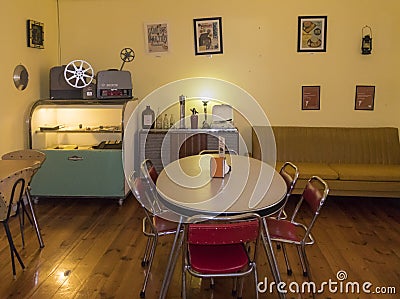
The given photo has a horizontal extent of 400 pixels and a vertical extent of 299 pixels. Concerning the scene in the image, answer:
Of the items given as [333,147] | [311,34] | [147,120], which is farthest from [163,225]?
[311,34]

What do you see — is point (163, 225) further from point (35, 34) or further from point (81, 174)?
point (35, 34)

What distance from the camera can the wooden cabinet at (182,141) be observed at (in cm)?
484

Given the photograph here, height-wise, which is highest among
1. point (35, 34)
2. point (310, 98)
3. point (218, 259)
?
point (35, 34)

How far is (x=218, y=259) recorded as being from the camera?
7.30ft

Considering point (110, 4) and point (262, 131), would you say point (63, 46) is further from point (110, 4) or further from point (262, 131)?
point (262, 131)

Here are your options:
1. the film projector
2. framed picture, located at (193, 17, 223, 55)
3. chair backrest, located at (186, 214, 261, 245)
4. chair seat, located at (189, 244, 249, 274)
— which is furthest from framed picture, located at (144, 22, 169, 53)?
chair backrest, located at (186, 214, 261, 245)

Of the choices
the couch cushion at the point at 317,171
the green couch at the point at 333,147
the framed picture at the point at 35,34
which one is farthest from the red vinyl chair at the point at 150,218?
the framed picture at the point at 35,34

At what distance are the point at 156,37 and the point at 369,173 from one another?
2.86 metres

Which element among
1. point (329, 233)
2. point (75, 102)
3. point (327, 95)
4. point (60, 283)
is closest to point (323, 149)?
point (327, 95)

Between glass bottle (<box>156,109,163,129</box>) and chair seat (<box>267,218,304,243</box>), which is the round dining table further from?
glass bottle (<box>156,109,163,129</box>)

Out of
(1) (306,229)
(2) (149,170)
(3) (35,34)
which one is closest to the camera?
(1) (306,229)

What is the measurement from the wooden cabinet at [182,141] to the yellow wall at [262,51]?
2.03 feet

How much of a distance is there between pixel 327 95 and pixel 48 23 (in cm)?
337

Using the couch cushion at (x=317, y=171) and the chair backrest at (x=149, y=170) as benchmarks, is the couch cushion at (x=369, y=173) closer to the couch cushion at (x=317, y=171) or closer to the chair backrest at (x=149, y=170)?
the couch cushion at (x=317, y=171)
